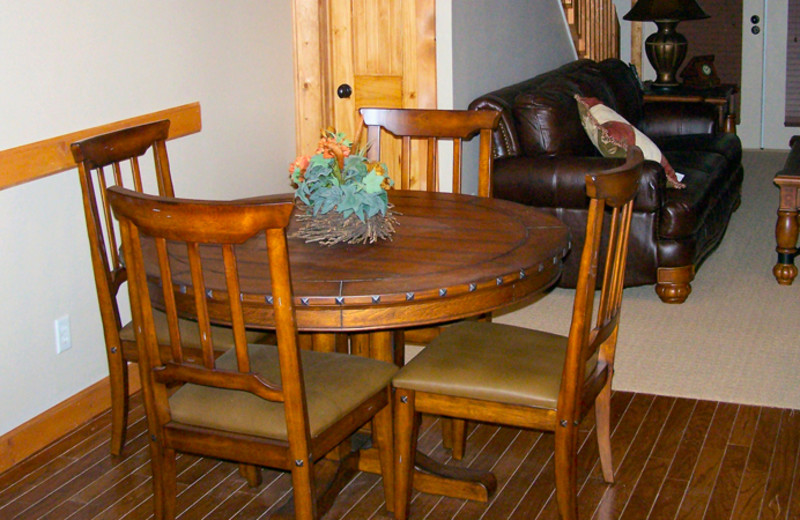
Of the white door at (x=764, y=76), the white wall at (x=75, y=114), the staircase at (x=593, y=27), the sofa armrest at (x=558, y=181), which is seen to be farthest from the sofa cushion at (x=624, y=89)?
the white wall at (x=75, y=114)

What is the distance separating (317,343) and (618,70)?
4031 millimetres

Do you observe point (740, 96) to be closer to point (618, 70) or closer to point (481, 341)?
point (618, 70)

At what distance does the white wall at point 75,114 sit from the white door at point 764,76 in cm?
542

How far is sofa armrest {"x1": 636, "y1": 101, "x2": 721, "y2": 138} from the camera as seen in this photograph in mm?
5945

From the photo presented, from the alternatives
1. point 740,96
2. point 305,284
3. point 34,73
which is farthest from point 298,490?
point 740,96

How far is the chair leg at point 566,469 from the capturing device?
7.76 feet

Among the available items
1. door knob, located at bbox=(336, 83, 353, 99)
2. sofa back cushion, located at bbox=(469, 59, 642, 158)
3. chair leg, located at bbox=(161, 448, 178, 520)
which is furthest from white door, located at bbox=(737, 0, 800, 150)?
chair leg, located at bbox=(161, 448, 178, 520)

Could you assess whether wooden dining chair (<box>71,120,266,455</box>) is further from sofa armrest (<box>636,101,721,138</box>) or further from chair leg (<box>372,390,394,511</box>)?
sofa armrest (<box>636,101,721,138</box>)

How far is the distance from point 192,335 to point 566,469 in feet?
3.86

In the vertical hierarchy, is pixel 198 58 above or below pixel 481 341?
above

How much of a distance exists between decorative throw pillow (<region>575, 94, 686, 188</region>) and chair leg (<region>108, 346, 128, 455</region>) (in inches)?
98.8

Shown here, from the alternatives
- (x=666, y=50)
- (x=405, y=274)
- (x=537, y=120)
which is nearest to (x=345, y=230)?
(x=405, y=274)

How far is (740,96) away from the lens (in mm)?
8289

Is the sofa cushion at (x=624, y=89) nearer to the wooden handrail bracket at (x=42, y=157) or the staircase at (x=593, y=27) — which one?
the staircase at (x=593, y=27)
